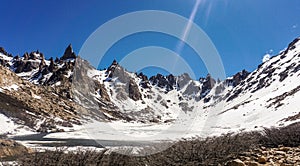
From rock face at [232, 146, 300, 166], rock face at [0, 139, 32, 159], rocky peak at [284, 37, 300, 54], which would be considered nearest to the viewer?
rock face at [232, 146, 300, 166]

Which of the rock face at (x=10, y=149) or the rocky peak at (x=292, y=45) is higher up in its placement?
the rocky peak at (x=292, y=45)

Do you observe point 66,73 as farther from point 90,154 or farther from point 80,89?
point 90,154

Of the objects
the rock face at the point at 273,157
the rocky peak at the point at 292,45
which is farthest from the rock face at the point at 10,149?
the rocky peak at the point at 292,45

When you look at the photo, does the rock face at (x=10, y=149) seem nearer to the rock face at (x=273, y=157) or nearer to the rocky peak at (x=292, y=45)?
the rock face at (x=273, y=157)

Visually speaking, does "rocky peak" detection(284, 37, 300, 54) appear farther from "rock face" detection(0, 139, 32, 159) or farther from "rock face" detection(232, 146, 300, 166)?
"rock face" detection(0, 139, 32, 159)

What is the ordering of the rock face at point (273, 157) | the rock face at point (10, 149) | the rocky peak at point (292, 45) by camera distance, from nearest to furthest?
1. the rock face at point (273, 157)
2. the rock face at point (10, 149)
3. the rocky peak at point (292, 45)

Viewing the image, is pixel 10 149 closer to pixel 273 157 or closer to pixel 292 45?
pixel 273 157

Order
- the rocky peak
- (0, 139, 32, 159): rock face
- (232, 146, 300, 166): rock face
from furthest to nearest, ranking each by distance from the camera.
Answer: the rocky peak → (0, 139, 32, 159): rock face → (232, 146, 300, 166): rock face

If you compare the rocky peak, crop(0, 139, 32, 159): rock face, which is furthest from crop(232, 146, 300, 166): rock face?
the rocky peak

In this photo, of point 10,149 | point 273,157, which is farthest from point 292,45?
point 273,157

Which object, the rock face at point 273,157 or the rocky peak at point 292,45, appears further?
the rocky peak at point 292,45

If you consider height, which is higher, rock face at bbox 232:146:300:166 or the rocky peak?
the rocky peak

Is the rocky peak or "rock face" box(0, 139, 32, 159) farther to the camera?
the rocky peak

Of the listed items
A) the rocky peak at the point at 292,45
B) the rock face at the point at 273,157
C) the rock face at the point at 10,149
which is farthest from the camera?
the rocky peak at the point at 292,45
